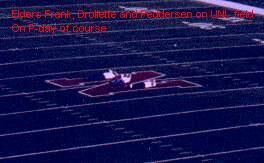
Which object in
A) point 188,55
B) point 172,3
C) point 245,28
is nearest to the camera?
point 188,55

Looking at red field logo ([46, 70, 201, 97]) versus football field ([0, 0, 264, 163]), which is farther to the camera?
red field logo ([46, 70, 201, 97])

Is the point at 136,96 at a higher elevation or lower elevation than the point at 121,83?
lower

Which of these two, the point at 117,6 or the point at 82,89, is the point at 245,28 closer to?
the point at 117,6

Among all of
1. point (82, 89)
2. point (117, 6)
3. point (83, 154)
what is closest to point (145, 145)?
point (83, 154)

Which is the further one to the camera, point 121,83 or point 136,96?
point 121,83

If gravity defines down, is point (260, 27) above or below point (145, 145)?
above

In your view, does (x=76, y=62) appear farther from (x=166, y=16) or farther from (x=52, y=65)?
(x=166, y=16)

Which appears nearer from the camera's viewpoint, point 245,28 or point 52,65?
point 52,65

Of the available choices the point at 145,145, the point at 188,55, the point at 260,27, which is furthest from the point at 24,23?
the point at 145,145

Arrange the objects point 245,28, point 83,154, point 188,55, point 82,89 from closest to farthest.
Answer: point 83,154 < point 82,89 < point 188,55 < point 245,28
